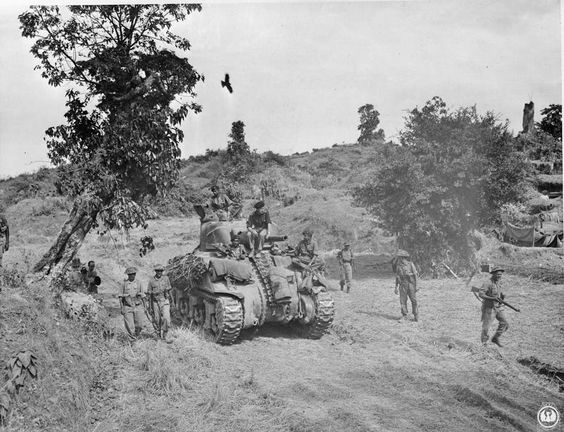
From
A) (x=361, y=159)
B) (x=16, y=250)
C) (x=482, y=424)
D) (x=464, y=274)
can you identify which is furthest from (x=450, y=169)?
(x=361, y=159)

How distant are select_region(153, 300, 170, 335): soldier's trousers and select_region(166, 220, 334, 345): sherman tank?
3.07ft

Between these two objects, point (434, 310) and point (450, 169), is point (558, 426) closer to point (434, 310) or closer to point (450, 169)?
point (434, 310)

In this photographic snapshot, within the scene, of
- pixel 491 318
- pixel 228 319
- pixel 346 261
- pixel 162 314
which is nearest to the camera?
pixel 228 319

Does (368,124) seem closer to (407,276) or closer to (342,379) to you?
(407,276)

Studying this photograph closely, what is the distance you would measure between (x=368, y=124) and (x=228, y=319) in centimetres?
5786

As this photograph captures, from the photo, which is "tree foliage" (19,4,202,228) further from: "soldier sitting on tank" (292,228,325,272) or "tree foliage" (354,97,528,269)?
"tree foliage" (354,97,528,269)

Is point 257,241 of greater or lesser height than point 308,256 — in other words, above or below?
above

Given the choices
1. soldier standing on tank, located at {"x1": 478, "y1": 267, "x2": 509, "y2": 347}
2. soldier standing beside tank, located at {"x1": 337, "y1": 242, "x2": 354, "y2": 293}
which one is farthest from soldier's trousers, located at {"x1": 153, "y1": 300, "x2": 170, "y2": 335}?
soldier standing beside tank, located at {"x1": 337, "y1": 242, "x2": 354, "y2": 293}

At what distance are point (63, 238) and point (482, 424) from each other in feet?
29.1

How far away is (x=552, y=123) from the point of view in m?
40.3

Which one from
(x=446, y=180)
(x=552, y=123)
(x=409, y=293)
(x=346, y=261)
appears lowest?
(x=409, y=293)

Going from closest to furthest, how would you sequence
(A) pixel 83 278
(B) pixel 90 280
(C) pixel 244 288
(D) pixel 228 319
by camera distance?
(D) pixel 228 319
(C) pixel 244 288
(A) pixel 83 278
(B) pixel 90 280

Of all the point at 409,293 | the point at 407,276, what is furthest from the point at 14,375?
the point at 409,293

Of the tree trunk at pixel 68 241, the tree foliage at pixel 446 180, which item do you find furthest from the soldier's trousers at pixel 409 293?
the tree trunk at pixel 68 241
